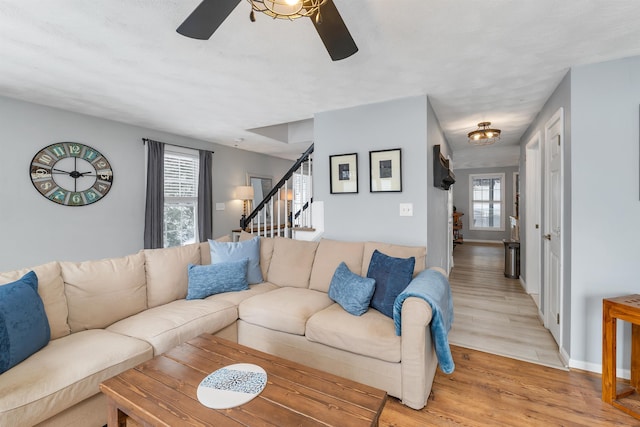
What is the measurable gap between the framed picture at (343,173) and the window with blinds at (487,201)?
25.4 feet

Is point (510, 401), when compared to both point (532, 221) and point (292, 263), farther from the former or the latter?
point (532, 221)

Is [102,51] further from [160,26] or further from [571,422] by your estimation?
[571,422]

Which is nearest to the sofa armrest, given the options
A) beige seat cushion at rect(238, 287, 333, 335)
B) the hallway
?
beige seat cushion at rect(238, 287, 333, 335)

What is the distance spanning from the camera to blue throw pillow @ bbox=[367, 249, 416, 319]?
88.0 inches

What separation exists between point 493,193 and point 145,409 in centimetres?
1038

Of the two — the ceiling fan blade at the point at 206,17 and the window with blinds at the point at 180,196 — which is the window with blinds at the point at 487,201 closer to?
the window with blinds at the point at 180,196

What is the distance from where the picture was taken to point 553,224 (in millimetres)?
2896

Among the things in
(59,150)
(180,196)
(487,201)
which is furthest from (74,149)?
(487,201)

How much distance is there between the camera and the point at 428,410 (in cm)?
190

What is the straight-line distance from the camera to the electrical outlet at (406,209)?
3.11m

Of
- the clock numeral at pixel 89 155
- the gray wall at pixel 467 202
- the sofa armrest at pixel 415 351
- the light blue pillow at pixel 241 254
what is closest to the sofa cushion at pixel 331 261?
the light blue pillow at pixel 241 254

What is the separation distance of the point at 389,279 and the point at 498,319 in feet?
6.34

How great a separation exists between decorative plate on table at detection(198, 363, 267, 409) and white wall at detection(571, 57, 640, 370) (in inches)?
98.3

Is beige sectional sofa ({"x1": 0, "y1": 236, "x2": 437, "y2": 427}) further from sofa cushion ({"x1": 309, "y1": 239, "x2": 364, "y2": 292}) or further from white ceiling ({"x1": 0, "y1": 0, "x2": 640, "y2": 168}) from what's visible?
white ceiling ({"x1": 0, "y1": 0, "x2": 640, "y2": 168})
